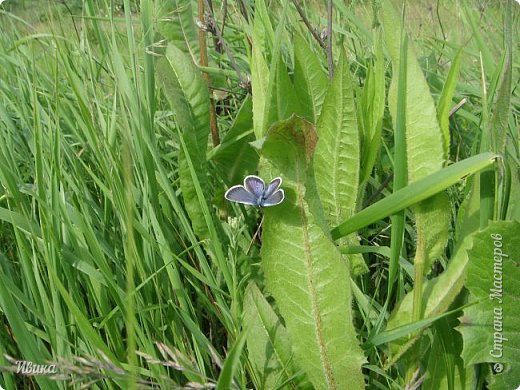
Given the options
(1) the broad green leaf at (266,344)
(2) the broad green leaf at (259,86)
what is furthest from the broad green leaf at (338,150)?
(1) the broad green leaf at (266,344)

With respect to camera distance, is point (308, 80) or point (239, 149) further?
point (239, 149)

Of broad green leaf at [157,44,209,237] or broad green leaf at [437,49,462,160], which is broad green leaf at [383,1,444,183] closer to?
broad green leaf at [437,49,462,160]

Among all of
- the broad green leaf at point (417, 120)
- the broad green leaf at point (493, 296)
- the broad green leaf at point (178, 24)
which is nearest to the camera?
the broad green leaf at point (493, 296)

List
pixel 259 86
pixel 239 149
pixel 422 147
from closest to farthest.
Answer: pixel 422 147 < pixel 259 86 < pixel 239 149

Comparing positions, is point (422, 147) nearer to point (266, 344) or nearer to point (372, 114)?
point (372, 114)

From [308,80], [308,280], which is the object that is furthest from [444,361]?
[308,80]

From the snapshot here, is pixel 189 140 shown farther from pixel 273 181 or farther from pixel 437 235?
pixel 437 235

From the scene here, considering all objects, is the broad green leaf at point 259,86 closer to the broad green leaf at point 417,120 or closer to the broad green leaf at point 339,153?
the broad green leaf at point 339,153
